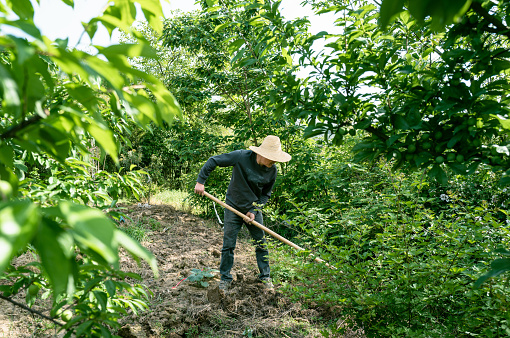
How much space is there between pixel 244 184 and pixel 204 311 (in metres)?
1.53

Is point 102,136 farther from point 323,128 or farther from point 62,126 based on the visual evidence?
point 323,128

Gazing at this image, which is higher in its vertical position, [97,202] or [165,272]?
[97,202]

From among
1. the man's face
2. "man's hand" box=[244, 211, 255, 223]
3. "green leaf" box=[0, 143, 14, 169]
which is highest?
"green leaf" box=[0, 143, 14, 169]

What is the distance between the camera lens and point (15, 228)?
410 millimetres

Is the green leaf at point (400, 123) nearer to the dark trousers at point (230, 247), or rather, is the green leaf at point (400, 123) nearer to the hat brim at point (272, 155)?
the hat brim at point (272, 155)

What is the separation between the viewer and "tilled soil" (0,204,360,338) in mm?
2852

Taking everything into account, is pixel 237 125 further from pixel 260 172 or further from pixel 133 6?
pixel 133 6

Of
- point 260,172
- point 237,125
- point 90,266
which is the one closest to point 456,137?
point 90,266

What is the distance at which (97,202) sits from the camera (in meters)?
1.87

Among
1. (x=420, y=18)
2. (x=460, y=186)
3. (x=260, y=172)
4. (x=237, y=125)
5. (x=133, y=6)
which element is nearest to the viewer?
(x=420, y=18)

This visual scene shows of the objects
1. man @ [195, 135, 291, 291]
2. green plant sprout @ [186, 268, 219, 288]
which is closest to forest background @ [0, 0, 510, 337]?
man @ [195, 135, 291, 291]

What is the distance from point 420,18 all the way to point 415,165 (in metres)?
1.14

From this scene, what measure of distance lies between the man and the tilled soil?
0.28 metres

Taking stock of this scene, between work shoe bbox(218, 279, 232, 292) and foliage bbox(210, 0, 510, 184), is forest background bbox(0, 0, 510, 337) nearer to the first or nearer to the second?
foliage bbox(210, 0, 510, 184)
